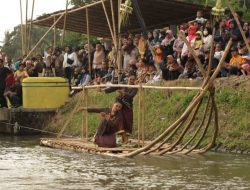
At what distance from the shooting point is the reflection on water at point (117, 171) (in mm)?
10359

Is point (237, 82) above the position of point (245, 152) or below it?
above

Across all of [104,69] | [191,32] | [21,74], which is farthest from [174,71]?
[21,74]

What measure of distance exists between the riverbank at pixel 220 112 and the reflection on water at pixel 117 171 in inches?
33.4

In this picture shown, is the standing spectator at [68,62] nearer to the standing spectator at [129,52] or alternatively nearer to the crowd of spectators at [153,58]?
the crowd of spectators at [153,58]

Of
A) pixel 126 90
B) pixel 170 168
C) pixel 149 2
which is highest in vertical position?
pixel 149 2

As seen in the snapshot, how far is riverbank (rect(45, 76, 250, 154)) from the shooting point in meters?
15.0

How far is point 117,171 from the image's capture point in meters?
11.8

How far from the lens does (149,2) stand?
20.8m

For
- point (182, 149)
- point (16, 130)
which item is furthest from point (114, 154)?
point (16, 130)

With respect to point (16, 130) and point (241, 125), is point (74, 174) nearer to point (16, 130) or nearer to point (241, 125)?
point (241, 125)

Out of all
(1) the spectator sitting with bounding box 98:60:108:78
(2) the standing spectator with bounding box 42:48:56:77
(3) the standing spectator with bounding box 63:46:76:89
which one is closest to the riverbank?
(1) the spectator sitting with bounding box 98:60:108:78

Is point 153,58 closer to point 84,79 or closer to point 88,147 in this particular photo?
point 84,79

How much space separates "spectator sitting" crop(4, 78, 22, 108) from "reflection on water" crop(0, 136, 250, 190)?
6634 mm

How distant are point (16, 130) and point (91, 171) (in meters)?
9.58
